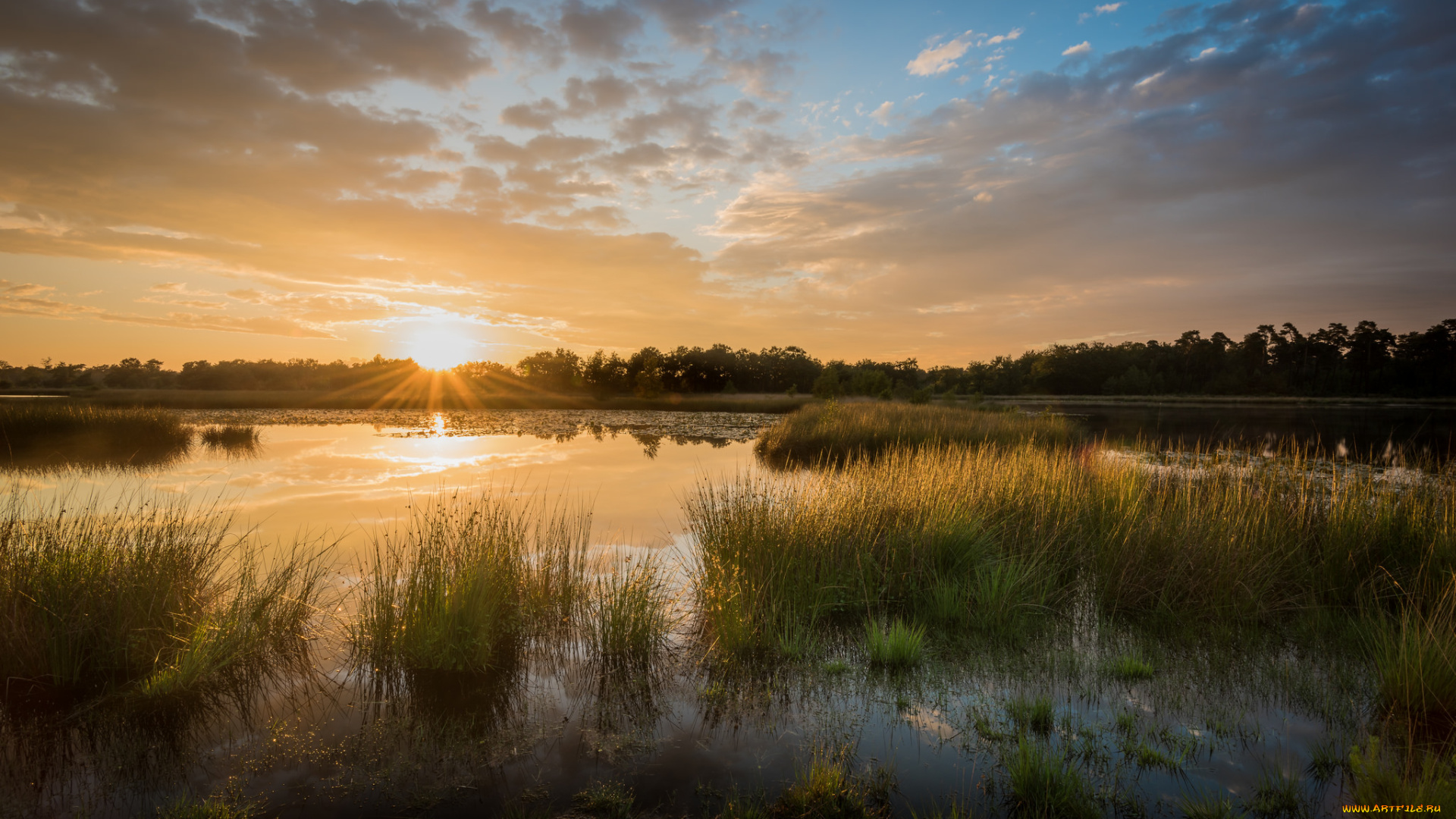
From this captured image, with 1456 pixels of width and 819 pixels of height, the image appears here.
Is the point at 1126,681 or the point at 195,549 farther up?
the point at 195,549

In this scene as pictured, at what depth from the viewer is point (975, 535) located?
24.3ft

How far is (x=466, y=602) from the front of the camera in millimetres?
5266

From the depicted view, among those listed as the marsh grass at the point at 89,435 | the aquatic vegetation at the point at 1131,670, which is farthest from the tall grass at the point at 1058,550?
the marsh grass at the point at 89,435

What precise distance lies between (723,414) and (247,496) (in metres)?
33.9

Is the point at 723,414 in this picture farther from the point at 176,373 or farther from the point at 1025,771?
the point at 176,373

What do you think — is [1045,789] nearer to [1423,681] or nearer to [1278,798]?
[1278,798]

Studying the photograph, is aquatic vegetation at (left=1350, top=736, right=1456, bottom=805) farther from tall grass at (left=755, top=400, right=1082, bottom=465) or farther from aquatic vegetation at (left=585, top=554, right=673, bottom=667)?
tall grass at (left=755, top=400, right=1082, bottom=465)

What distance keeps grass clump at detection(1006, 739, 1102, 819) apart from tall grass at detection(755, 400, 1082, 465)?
14309 mm

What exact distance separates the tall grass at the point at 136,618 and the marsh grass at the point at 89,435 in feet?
49.6

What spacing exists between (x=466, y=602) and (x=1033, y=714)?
4568 millimetres

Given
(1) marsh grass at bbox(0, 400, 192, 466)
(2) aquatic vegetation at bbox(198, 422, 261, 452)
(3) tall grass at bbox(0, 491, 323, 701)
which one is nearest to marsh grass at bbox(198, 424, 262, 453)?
(2) aquatic vegetation at bbox(198, 422, 261, 452)

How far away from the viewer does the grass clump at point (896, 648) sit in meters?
5.03

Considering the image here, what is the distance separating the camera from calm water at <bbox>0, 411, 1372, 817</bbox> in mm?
3436

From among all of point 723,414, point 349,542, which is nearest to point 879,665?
point 349,542
